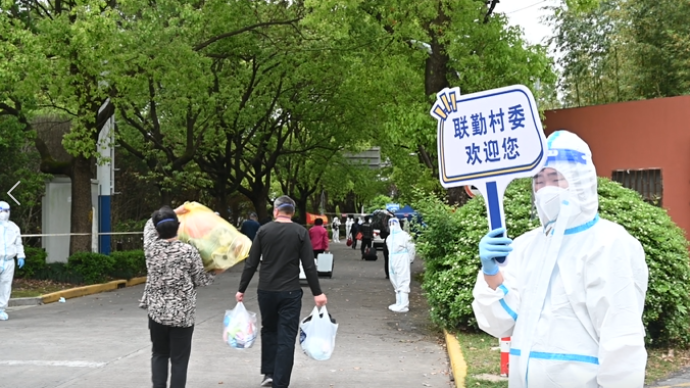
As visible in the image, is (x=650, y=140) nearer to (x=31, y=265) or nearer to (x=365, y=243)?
(x=31, y=265)

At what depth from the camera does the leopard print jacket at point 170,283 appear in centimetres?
646

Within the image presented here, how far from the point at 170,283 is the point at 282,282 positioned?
133 cm

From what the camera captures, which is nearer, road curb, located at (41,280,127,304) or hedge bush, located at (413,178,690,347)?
hedge bush, located at (413,178,690,347)

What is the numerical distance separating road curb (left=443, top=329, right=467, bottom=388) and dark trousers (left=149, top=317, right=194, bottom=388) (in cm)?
268

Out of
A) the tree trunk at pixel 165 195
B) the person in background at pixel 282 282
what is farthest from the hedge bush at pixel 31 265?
the person in background at pixel 282 282

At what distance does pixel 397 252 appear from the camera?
14.5m

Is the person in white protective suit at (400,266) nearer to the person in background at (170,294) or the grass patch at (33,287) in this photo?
the grass patch at (33,287)

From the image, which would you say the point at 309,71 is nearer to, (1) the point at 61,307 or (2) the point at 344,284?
(2) the point at 344,284

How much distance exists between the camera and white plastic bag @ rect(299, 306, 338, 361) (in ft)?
24.8

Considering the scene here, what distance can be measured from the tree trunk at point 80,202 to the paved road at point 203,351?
355 cm

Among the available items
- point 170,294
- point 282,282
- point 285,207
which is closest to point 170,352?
point 170,294

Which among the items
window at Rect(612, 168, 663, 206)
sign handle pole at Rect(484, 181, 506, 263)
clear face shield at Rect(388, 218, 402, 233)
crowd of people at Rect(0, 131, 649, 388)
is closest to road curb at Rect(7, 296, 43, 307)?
clear face shield at Rect(388, 218, 402, 233)

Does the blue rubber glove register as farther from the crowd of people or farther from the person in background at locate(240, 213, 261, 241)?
the person in background at locate(240, 213, 261, 241)

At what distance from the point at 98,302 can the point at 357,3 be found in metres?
7.86
